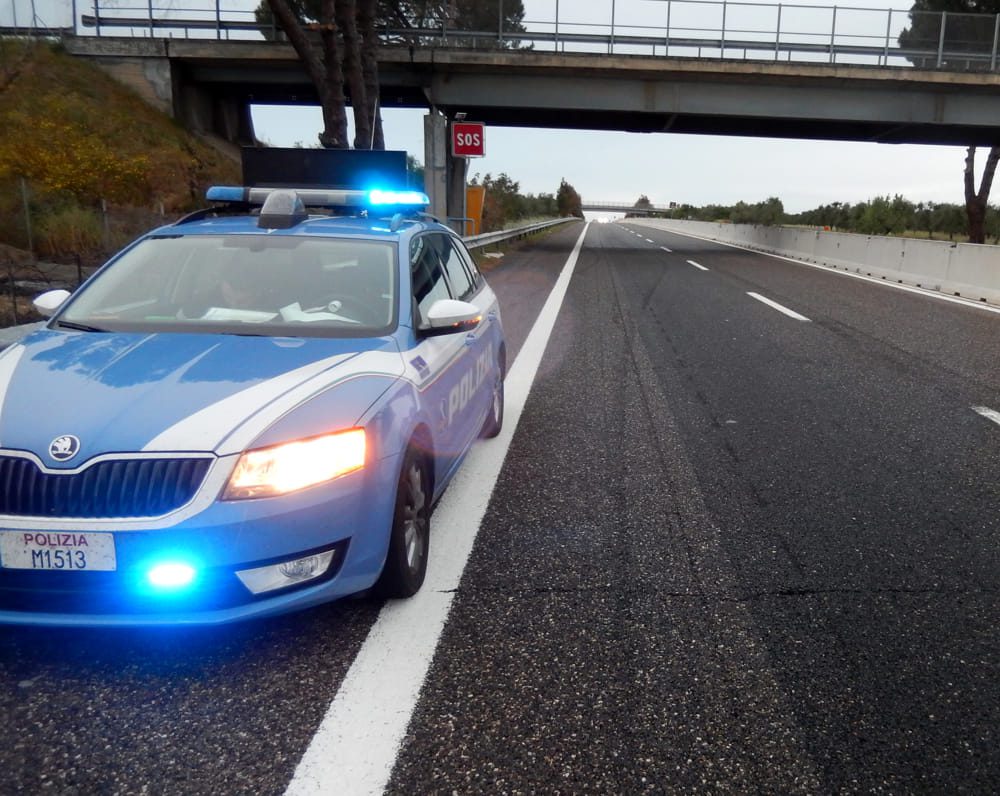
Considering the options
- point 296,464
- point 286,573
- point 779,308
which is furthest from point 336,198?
point 779,308

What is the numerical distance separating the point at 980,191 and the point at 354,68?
2819cm

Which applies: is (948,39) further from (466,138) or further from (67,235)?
(67,235)

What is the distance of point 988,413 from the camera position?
6797 millimetres

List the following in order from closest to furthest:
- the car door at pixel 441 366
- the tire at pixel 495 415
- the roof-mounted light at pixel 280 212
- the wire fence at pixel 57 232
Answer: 1. the car door at pixel 441 366
2. the roof-mounted light at pixel 280 212
3. the tire at pixel 495 415
4. the wire fence at pixel 57 232

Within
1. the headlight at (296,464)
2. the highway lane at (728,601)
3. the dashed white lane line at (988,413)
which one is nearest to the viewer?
the highway lane at (728,601)

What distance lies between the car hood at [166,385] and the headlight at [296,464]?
7cm

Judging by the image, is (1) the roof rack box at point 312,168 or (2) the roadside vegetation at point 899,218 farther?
(2) the roadside vegetation at point 899,218

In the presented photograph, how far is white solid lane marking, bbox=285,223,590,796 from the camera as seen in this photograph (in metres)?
2.46

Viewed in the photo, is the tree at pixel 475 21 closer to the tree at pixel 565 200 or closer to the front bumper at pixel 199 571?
the front bumper at pixel 199 571

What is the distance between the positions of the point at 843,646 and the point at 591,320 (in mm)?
9198

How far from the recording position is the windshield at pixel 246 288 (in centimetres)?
397

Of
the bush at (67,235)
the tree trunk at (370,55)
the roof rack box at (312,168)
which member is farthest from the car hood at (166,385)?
the tree trunk at (370,55)

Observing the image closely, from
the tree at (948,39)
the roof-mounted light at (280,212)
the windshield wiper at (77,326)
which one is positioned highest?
the tree at (948,39)

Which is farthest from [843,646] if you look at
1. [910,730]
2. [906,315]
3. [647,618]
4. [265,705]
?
[906,315]
